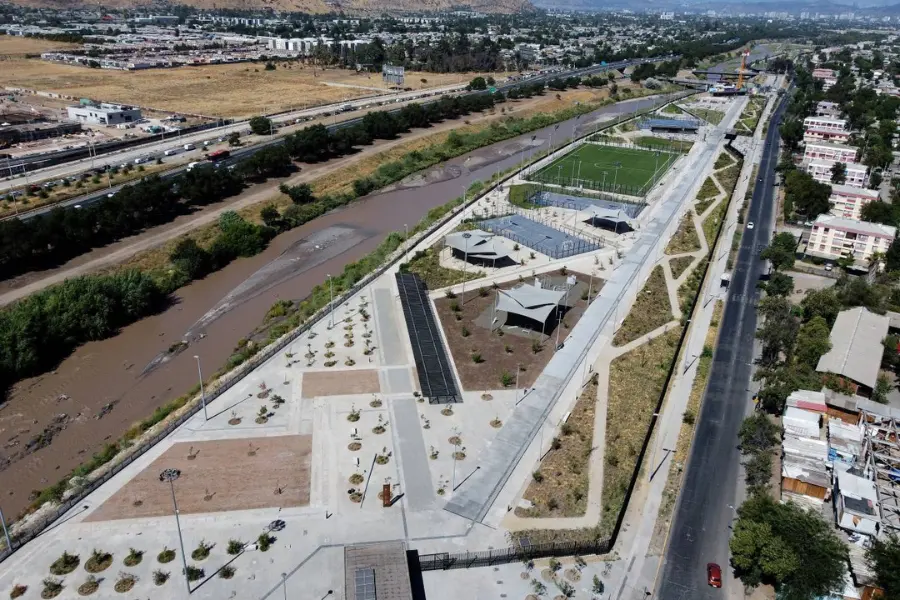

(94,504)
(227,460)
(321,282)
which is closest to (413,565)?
(227,460)

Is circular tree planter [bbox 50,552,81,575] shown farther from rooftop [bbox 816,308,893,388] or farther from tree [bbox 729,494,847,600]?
rooftop [bbox 816,308,893,388]

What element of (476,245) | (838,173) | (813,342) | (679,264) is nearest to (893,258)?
(679,264)

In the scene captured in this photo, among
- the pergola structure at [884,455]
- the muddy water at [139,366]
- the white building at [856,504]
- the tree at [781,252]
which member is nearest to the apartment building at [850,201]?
the tree at [781,252]

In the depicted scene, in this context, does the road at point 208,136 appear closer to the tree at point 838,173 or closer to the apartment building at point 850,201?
the tree at point 838,173

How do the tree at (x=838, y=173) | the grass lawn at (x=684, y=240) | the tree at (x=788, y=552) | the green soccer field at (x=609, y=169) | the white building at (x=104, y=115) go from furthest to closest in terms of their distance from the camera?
the white building at (x=104, y=115)
the green soccer field at (x=609, y=169)
the tree at (x=838, y=173)
the grass lawn at (x=684, y=240)
the tree at (x=788, y=552)

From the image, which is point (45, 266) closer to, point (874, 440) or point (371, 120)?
point (371, 120)

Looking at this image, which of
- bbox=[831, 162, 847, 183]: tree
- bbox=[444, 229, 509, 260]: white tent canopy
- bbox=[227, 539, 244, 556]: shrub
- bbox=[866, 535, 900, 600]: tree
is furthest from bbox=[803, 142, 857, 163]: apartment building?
bbox=[227, 539, 244, 556]: shrub

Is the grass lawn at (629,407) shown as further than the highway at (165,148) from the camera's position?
No
